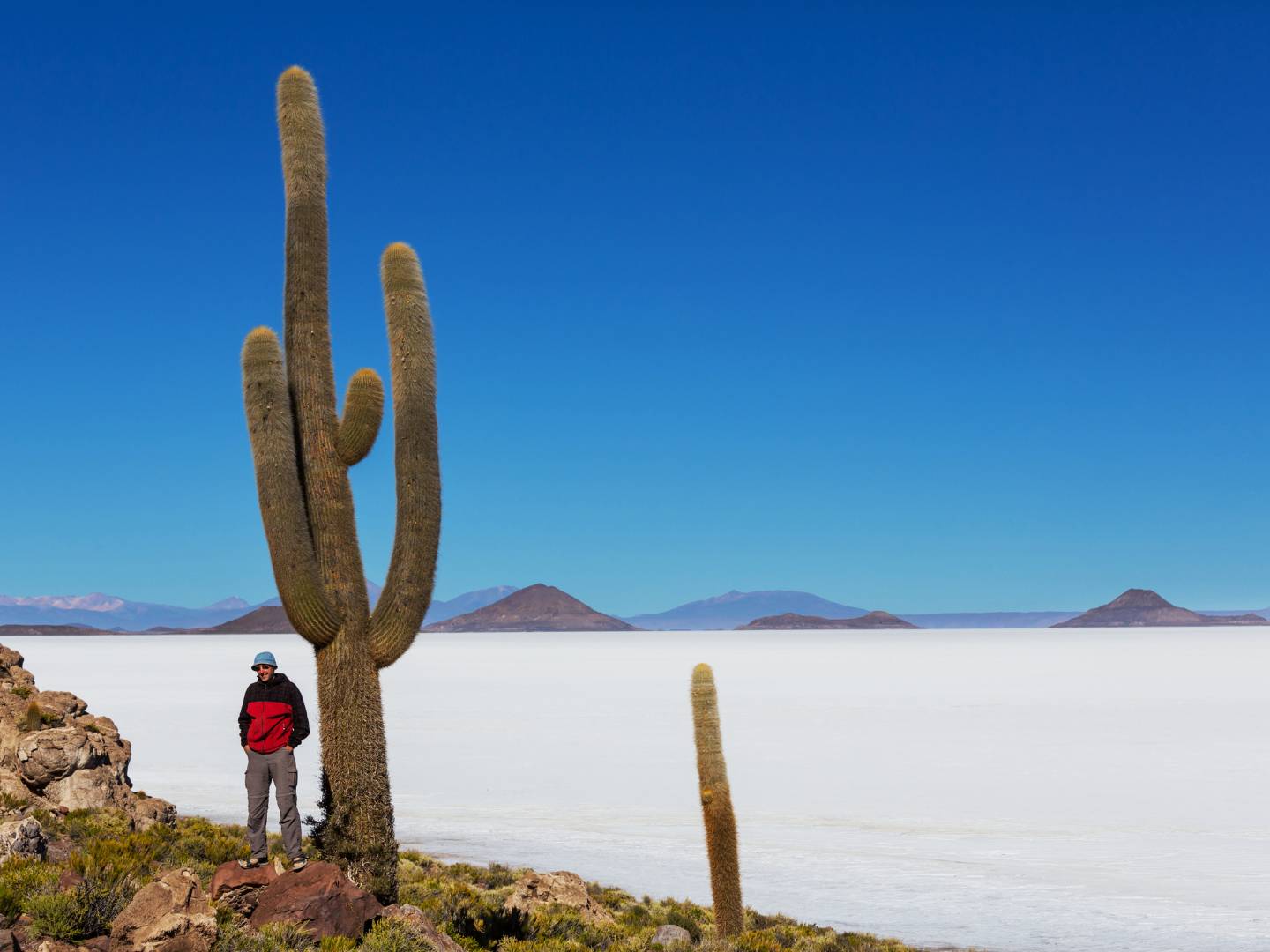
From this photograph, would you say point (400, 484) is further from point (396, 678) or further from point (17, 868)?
point (396, 678)

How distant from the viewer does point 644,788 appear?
68.5ft

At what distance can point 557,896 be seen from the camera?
1155cm

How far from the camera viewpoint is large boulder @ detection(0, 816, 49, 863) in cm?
997

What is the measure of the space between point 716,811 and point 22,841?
20.7 ft

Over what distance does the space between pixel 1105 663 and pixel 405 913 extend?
61.8 metres

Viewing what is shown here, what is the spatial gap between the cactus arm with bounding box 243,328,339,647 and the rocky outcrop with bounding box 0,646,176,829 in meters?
5.36

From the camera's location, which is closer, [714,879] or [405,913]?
[405,913]

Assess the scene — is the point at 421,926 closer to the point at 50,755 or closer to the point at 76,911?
the point at 76,911

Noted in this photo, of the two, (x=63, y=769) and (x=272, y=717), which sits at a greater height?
(x=272, y=717)

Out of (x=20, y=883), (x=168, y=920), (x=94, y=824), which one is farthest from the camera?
(x=94, y=824)

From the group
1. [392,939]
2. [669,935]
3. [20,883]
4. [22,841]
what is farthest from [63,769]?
[669,935]

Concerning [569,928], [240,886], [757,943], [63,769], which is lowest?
[757,943]

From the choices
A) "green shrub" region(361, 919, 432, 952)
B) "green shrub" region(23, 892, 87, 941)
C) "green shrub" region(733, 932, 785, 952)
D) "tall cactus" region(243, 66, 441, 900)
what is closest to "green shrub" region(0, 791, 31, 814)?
"tall cactus" region(243, 66, 441, 900)

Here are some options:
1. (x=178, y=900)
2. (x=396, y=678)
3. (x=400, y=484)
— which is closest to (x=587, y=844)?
(x=400, y=484)
